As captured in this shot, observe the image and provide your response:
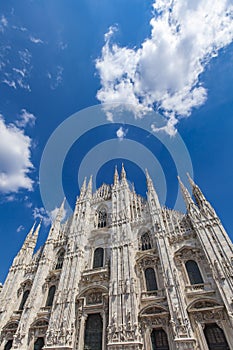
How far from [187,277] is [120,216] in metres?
11.0

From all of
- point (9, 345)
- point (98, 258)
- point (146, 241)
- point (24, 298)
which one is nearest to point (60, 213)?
point (98, 258)

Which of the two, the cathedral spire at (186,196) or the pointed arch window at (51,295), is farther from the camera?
the pointed arch window at (51,295)

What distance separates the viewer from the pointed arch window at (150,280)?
758 inches

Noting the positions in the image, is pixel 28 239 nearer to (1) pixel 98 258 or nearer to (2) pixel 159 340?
(1) pixel 98 258

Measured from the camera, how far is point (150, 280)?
1981 cm

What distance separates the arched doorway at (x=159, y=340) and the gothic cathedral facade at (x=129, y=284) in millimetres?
63

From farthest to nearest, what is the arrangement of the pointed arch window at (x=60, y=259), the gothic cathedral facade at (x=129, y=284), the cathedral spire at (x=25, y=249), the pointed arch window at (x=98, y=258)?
1. the cathedral spire at (x=25, y=249)
2. the pointed arch window at (x=60, y=259)
3. the pointed arch window at (x=98, y=258)
4. the gothic cathedral facade at (x=129, y=284)

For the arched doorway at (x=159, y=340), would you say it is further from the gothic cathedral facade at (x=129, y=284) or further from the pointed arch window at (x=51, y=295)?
the pointed arch window at (x=51, y=295)

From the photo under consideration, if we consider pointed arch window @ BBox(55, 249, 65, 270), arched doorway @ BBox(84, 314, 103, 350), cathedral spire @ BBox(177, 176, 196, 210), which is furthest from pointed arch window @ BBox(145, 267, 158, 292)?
pointed arch window @ BBox(55, 249, 65, 270)

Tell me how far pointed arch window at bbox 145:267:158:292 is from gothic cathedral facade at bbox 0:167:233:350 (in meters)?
0.09

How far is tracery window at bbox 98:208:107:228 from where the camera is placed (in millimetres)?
29094

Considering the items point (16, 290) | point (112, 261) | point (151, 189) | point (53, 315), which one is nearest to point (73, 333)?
point (53, 315)

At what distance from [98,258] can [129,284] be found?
22.4 feet

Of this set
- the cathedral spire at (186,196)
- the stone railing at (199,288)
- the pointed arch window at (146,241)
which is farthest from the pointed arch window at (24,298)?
the cathedral spire at (186,196)
